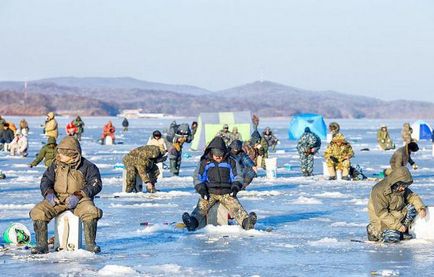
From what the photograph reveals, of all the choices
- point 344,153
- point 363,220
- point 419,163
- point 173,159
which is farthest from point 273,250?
point 419,163

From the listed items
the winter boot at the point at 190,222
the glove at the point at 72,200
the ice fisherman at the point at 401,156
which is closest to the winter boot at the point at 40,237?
the glove at the point at 72,200

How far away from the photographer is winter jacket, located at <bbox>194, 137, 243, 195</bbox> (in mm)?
14219

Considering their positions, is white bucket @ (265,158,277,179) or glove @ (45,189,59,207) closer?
glove @ (45,189,59,207)

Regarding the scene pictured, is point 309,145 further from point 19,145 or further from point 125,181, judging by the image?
point 19,145

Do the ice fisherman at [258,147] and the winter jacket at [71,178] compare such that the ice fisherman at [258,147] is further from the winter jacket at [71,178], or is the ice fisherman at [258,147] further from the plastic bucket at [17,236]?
the winter jacket at [71,178]

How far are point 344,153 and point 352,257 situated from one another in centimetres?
1438

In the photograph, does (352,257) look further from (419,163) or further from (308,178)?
(419,163)

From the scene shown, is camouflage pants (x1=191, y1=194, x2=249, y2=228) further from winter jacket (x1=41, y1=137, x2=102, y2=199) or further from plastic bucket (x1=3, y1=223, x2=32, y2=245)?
winter jacket (x1=41, y1=137, x2=102, y2=199)

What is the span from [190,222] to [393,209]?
2.74 meters

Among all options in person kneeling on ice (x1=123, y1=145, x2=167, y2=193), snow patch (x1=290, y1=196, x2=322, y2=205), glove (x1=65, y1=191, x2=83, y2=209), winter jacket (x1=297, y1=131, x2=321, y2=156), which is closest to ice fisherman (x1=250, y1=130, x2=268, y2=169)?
winter jacket (x1=297, y1=131, x2=321, y2=156)

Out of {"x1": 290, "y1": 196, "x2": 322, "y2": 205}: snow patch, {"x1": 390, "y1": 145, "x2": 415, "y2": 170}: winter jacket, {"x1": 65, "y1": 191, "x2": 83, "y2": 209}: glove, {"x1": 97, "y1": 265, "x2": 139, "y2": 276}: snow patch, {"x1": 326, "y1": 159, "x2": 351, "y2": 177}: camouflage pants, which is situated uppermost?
{"x1": 390, "y1": 145, "x2": 415, "y2": 170}: winter jacket

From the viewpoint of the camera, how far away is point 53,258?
11273 millimetres

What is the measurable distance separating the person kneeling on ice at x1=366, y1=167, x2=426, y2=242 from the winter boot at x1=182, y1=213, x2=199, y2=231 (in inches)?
95.2

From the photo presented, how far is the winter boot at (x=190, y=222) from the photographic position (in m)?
14.0
